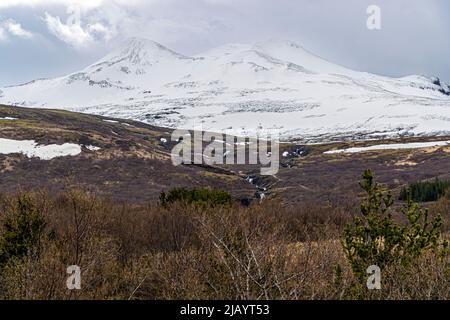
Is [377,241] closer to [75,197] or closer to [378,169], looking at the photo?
[75,197]

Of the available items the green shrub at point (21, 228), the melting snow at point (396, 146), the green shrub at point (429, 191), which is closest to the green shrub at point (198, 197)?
the green shrub at point (21, 228)

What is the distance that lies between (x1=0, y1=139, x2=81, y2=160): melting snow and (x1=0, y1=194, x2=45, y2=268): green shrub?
219ft

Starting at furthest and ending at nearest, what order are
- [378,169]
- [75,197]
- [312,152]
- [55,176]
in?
[312,152] → [378,169] → [55,176] → [75,197]

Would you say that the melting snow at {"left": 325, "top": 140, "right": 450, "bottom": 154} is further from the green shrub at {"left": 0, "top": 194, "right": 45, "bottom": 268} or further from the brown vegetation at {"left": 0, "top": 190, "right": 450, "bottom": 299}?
the green shrub at {"left": 0, "top": 194, "right": 45, "bottom": 268}

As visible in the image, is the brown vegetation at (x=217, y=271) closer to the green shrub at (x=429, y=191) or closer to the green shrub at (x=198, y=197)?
the green shrub at (x=198, y=197)

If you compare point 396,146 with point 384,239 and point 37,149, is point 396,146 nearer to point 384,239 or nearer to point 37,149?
point 37,149

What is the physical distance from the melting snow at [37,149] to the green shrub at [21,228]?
219 ft

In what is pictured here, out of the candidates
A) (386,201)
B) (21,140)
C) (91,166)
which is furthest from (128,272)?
(21,140)

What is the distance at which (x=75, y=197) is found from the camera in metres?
20.9

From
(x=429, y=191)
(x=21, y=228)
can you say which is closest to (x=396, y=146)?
(x=429, y=191)

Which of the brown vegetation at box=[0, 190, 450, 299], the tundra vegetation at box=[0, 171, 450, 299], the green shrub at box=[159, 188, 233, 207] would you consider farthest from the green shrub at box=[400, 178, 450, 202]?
the tundra vegetation at box=[0, 171, 450, 299]

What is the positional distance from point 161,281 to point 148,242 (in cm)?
1107

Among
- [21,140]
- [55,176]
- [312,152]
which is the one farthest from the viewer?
[312,152]

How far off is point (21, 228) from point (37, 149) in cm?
7169
